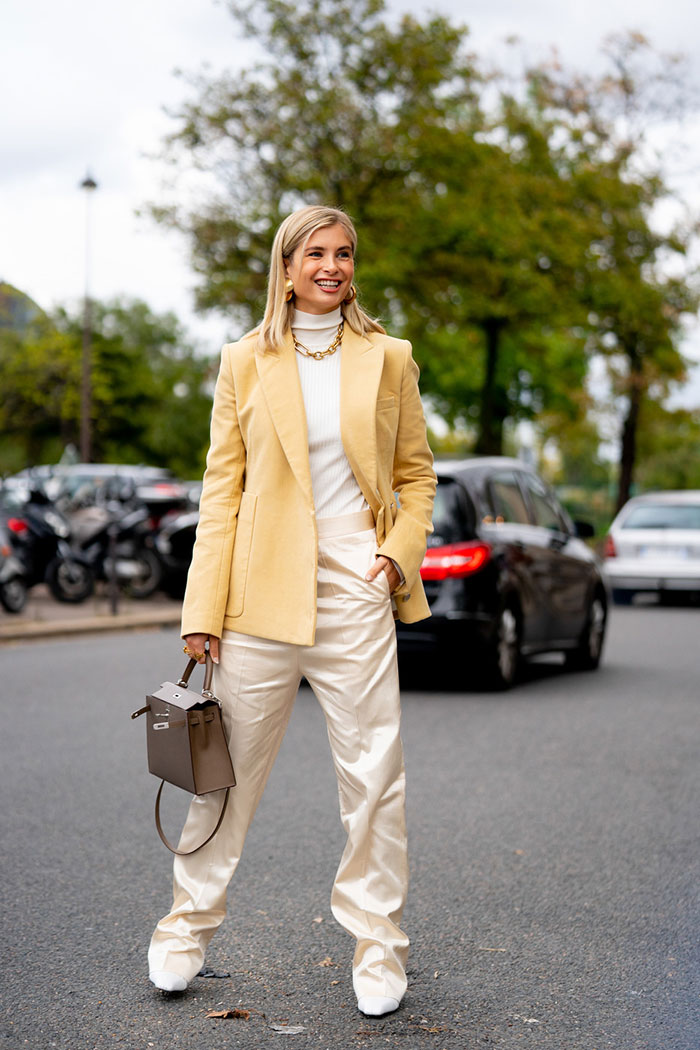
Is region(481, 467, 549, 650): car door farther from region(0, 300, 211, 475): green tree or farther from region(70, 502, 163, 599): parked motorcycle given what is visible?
region(0, 300, 211, 475): green tree

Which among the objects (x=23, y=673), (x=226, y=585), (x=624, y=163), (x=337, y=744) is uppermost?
(x=624, y=163)

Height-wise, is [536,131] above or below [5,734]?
above

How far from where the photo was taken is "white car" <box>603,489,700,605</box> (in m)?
19.2

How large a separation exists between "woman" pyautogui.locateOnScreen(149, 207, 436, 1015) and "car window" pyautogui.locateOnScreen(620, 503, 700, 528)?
1652 centimetres

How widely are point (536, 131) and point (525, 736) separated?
2605 centimetres

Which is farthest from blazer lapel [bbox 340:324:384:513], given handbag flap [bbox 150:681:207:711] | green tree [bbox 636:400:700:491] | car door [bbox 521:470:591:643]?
green tree [bbox 636:400:700:491]

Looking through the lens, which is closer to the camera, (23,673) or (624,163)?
(23,673)

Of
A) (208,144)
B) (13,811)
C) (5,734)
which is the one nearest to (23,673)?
(5,734)

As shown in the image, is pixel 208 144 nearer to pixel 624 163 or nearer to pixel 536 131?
pixel 536 131

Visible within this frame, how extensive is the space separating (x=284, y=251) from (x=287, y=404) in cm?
41

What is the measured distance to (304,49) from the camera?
1039 inches

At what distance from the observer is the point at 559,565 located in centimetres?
1088

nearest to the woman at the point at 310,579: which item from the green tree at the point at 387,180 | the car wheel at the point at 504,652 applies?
the car wheel at the point at 504,652

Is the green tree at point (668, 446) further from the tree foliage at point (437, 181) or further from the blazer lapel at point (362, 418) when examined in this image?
the blazer lapel at point (362, 418)
